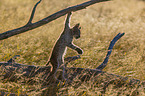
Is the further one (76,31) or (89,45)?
(89,45)

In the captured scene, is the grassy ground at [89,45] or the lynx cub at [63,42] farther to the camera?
the grassy ground at [89,45]

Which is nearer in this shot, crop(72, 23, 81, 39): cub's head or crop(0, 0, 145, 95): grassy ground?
crop(72, 23, 81, 39): cub's head

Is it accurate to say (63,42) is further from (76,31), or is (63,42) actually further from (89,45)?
(89,45)

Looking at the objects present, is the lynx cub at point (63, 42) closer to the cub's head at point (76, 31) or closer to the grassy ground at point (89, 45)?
the cub's head at point (76, 31)

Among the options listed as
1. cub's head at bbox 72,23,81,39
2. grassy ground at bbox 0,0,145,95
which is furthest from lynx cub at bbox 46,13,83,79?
grassy ground at bbox 0,0,145,95

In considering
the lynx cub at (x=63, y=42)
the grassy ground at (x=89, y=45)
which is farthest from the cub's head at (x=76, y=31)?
the grassy ground at (x=89, y=45)

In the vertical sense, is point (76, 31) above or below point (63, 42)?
above

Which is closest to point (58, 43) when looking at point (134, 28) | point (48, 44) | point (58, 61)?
point (58, 61)

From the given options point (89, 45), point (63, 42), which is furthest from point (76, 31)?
point (89, 45)

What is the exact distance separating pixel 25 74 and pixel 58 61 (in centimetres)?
65

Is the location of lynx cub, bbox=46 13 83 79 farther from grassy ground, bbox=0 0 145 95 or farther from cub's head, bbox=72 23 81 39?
grassy ground, bbox=0 0 145 95

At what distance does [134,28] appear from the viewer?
565 centimetres

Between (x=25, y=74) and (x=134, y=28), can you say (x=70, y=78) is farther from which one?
(x=134, y=28)

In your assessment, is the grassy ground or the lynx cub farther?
the grassy ground
